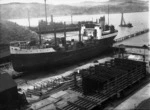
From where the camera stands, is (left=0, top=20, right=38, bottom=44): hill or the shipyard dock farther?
(left=0, top=20, right=38, bottom=44): hill

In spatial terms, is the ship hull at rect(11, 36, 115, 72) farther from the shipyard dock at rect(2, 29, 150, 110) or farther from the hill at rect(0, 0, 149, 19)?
the hill at rect(0, 0, 149, 19)

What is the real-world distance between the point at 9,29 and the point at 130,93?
39.7m

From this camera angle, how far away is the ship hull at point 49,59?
20.3m

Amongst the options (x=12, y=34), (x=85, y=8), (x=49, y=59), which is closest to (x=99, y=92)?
(x=49, y=59)

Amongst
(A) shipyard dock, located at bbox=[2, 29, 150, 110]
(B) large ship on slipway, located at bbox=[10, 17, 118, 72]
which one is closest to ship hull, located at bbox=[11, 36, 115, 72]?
(B) large ship on slipway, located at bbox=[10, 17, 118, 72]

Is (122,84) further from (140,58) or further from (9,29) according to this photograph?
(9,29)

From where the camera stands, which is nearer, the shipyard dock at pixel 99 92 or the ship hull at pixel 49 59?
the shipyard dock at pixel 99 92

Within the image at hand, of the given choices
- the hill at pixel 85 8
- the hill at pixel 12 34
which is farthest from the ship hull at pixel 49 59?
the hill at pixel 85 8

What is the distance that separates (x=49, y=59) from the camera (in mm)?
21750

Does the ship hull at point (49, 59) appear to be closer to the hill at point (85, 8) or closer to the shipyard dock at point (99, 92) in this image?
the shipyard dock at point (99, 92)

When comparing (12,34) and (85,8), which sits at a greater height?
(85,8)

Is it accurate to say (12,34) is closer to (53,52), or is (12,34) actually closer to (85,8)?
(53,52)

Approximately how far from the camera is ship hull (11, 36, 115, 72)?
20281 millimetres

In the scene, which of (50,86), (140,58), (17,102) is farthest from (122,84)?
(140,58)
